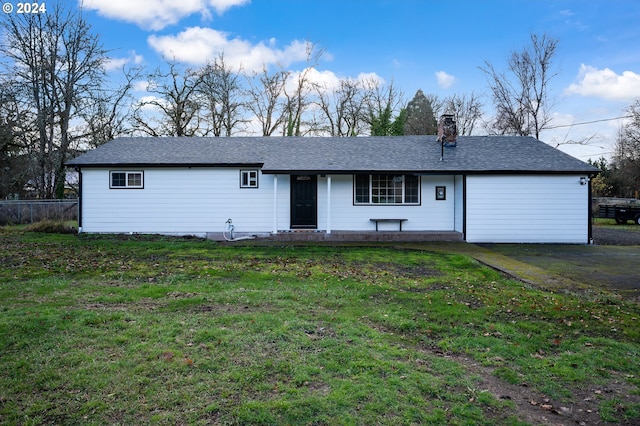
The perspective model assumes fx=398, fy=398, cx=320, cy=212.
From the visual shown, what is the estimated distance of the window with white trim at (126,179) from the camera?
15.2 meters

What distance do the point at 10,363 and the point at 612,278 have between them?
983cm

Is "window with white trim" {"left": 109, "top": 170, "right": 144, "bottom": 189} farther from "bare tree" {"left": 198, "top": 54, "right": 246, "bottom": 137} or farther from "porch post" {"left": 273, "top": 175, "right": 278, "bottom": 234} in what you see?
"bare tree" {"left": 198, "top": 54, "right": 246, "bottom": 137}

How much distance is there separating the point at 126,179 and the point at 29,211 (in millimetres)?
8053

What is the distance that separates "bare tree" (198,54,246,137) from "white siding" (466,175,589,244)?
23055 mm

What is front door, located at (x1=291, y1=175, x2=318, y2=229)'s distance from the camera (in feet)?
49.8

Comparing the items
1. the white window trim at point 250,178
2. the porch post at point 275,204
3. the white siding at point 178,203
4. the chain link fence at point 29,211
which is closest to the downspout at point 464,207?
the porch post at point 275,204

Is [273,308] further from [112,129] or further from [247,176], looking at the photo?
[112,129]

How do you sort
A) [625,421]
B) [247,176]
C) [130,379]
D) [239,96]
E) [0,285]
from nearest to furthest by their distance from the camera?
[625,421] → [130,379] → [0,285] → [247,176] → [239,96]

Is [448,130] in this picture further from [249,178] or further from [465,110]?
[465,110]

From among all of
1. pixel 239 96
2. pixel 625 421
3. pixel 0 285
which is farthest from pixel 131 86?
pixel 625 421

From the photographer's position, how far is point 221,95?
32.2 metres

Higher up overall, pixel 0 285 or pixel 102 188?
pixel 102 188

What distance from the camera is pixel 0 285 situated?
22.1ft

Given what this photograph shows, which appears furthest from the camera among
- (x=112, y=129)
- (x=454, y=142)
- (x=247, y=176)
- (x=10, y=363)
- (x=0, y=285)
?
(x=112, y=129)
